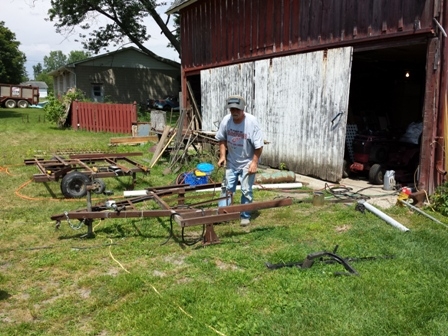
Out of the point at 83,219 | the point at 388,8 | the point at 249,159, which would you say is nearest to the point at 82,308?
the point at 83,219

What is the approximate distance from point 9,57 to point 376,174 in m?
47.8

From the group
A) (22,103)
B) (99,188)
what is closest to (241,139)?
(99,188)

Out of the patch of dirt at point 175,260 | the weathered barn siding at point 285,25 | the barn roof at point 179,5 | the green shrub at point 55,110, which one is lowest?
the patch of dirt at point 175,260

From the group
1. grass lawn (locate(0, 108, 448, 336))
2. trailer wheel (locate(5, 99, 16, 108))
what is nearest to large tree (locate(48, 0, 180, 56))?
trailer wheel (locate(5, 99, 16, 108))

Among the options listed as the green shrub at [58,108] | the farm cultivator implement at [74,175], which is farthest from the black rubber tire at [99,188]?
the green shrub at [58,108]

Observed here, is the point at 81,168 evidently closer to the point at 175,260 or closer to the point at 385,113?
the point at 175,260

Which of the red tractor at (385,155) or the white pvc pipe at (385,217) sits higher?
the red tractor at (385,155)

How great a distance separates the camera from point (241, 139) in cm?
578

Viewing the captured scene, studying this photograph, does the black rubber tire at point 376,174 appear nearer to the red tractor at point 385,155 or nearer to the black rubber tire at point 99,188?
the red tractor at point 385,155

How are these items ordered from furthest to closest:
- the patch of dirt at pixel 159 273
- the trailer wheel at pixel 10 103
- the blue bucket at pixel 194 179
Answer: the trailer wheel at pixel 10 103, the blue bucket at pixel 194 179, the patch of dirt at pixel 159 273

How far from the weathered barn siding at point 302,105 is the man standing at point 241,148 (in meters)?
3.74

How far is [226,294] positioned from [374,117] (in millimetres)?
10492

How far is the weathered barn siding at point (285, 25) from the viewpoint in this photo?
762 cm

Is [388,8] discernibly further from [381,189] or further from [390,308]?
[390,308]
